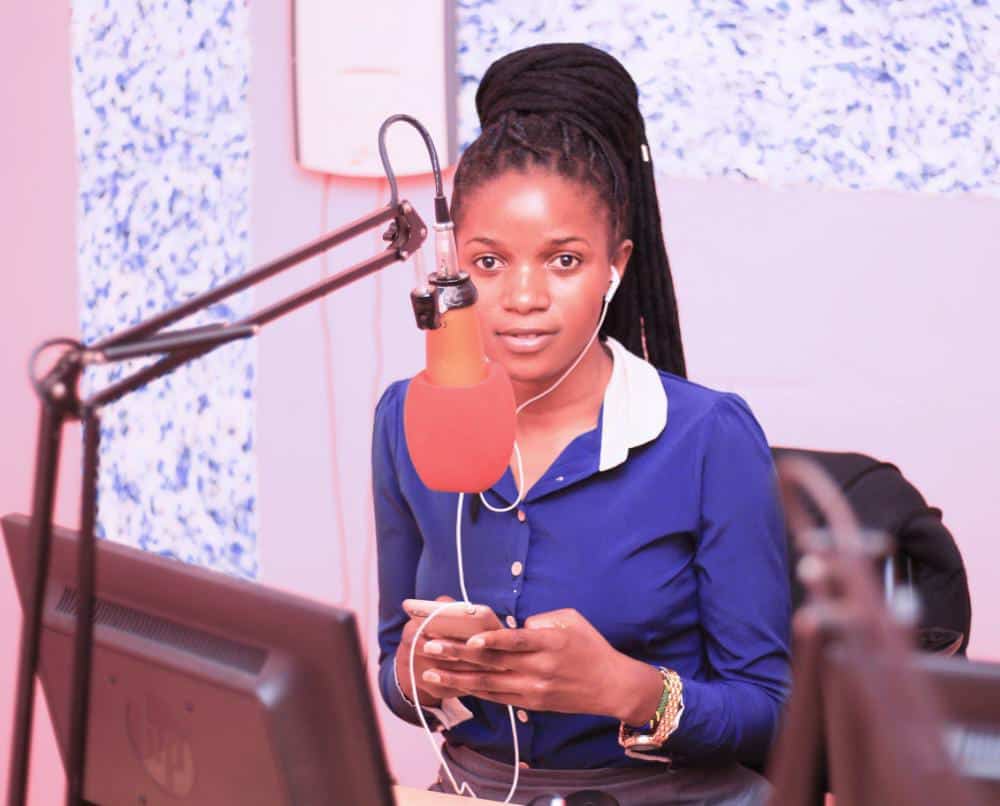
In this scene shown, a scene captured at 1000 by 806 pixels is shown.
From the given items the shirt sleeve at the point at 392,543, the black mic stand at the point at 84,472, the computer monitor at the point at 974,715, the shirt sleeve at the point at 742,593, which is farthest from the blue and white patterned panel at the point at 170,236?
the computer monitor at the point at 974,715

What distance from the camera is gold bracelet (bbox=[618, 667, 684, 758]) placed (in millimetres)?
1552

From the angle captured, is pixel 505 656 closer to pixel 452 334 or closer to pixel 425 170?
pixel 452 334

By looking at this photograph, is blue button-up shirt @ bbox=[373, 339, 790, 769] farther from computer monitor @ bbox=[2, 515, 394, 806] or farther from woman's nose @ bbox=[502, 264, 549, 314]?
A: computer monitor @ bbox=[2, 515, 394, 806]

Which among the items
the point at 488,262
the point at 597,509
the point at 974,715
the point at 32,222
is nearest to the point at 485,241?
the point at 488,262

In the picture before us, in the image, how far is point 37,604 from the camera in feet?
3.06

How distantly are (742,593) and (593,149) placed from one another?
537 mm

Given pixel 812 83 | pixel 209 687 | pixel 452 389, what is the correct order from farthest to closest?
pixel 812 83 → pixel 452 389 → pixel 209 687

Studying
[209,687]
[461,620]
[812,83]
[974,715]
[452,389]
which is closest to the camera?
[974,715]

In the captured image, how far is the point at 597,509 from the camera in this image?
66.4 inches

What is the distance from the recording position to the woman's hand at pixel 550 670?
57.3 inches

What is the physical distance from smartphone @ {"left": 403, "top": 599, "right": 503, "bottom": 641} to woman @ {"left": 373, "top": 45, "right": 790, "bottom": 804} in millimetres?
80

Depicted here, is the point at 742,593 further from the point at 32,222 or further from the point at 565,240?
the point at 32,222

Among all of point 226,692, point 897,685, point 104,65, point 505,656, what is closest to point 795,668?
point 897,685

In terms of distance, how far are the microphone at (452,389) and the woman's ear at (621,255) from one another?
51cm
